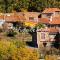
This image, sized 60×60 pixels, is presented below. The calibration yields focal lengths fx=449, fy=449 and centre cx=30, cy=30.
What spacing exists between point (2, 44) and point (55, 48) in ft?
18.9

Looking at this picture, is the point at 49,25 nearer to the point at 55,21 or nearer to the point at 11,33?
the point at 55,21

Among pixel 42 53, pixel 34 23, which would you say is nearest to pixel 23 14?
pixel 34 23

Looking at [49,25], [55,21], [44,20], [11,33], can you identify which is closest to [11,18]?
[44,20]

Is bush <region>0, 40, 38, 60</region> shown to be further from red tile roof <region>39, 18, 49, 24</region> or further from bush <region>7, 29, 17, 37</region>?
red tile roof <region>39, 18, 49, 24</region>

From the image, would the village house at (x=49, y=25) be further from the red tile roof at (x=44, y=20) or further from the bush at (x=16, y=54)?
the bush at (x=16, y=54)

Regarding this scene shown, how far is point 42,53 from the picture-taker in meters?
34.0

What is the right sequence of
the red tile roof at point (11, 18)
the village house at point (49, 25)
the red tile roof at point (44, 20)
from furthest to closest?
the red tile roof at point (11, 18), the red tile roof at point (44, 20), the village house at point (49, 25)

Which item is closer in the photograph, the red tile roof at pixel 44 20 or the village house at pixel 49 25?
the village house at pixel 49 25

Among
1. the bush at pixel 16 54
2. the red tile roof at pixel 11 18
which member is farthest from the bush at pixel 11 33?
the bush at pixel 16 54

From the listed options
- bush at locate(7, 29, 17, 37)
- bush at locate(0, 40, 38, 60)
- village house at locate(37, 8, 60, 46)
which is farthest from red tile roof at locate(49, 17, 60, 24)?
bush at locate(0, 40, 38, 60)

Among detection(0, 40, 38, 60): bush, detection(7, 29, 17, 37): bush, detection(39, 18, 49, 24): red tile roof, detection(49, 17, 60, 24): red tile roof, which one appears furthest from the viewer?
detection(39, 18, 49, 24): red tile roof

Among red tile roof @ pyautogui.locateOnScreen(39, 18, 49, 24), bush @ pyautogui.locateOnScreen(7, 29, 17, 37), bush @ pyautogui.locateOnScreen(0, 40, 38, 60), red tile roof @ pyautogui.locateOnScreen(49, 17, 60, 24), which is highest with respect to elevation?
bush @ pyautogui.locateOnScreen(0, 40, 38, 60)

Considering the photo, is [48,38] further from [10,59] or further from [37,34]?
[10,59]

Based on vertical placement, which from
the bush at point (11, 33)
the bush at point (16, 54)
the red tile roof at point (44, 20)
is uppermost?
the bush at point (16, 54)
